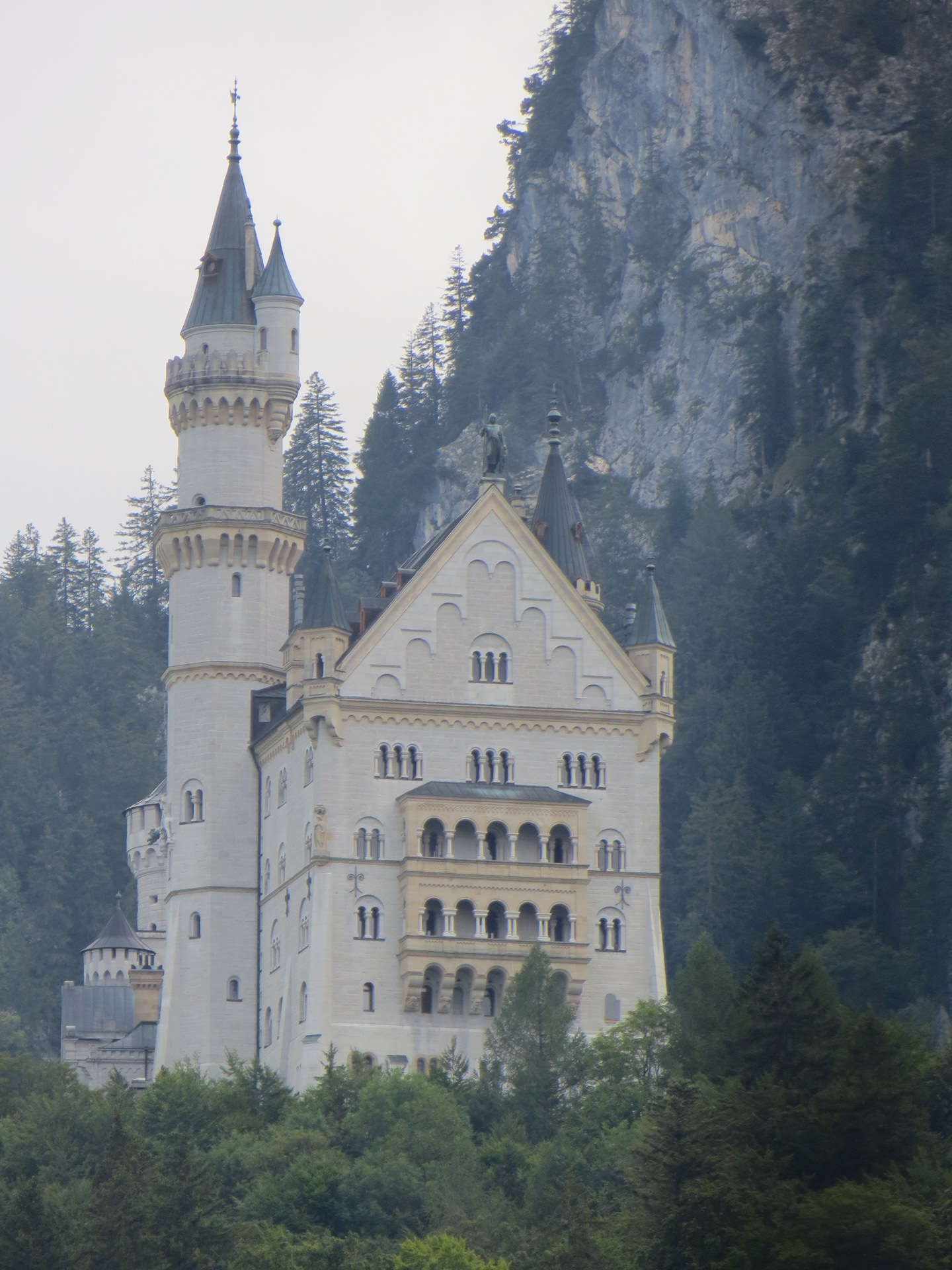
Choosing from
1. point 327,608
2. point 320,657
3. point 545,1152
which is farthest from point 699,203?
point 545,1152

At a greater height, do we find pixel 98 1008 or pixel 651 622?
pixel 651 622

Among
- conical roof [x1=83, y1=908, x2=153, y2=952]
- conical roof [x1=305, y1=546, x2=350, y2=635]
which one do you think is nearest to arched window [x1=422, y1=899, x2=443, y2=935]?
conical roof [x1=305, y1=546, x2=350, y2=635]

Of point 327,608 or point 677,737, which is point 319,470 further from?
point 327,608

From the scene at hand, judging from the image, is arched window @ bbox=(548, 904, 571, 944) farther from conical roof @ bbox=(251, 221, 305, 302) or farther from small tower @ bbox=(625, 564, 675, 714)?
conical roof @ bbox=(251, 221, 305, 302)

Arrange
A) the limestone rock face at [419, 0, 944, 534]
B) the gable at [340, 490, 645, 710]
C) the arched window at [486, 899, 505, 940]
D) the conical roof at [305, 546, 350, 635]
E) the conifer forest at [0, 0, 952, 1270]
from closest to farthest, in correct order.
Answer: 1. the conifer forest at [0, 0, 952, 1270]
2. the arched window at [486, 899, 505, 940]
3. the gable at [340, 490, 645, 710]
4. the conical roof at [305, 546, 350, 635]
5. the limestone rock face at [419, 0, 944, 534]

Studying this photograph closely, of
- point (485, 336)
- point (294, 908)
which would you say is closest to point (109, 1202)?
point (294, 908)

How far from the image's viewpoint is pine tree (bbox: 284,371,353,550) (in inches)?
7229

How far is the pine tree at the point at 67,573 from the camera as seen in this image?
190 m

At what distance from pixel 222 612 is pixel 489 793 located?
11.7 m

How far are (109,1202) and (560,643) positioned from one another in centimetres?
2708

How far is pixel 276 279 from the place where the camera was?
114 m

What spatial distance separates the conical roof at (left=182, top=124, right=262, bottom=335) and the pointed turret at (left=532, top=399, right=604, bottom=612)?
32.4 ft

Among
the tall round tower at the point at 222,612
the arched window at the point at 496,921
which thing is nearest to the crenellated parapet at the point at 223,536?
the tall round tower at the point at 222,612

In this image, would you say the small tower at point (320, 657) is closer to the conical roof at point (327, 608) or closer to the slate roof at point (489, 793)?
the conical roof at point (327, 608)
